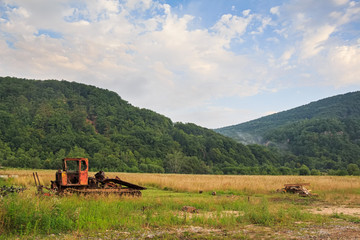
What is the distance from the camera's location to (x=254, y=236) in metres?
8.55

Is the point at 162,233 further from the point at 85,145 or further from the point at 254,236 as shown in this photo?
the point at 85,145

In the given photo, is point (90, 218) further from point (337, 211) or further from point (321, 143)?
point (321, 143)

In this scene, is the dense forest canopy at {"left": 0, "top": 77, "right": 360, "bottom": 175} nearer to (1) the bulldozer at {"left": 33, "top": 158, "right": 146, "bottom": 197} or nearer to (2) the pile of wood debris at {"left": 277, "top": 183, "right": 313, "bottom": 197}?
(2) the pile of wood debris at {"left": 277, "top": 183, "right": 313, "bottom": 197}

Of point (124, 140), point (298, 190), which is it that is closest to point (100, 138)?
point (124, 140)

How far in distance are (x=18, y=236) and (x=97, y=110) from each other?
137 m

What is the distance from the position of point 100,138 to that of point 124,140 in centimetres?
899

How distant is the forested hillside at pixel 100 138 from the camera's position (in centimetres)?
8738

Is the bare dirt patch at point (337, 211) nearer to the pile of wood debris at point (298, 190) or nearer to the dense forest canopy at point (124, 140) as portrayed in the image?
the pile of wood debris at point (298, 190)

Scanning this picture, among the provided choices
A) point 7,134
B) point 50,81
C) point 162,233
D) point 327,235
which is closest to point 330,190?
point 327,235

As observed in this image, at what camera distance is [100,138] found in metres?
107

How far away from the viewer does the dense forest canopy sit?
8819 centimetres

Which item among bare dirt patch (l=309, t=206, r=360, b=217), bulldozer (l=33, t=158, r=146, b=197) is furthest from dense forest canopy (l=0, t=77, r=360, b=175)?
bare dirt patch (l=309, t=206, r=360, b=217)

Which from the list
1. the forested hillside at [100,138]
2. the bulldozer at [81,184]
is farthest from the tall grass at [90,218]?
the forested hillside at [100,138]

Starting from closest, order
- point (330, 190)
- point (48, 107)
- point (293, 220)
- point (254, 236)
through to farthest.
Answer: point (254, 236)
point (293, 220)
point (330, 190)
point (48, 107)
